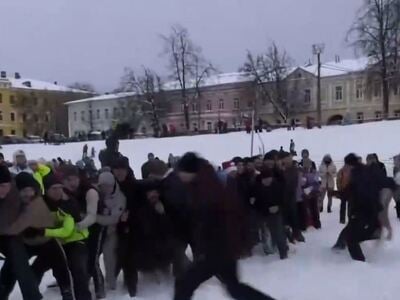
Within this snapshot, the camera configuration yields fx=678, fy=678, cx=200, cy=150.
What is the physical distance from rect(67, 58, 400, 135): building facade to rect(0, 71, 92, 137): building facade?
13526 mm

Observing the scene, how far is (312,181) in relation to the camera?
13906mm

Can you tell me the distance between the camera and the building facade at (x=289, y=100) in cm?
7112

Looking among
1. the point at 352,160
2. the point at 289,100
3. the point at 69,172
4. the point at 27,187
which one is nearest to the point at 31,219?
the point at 27,187

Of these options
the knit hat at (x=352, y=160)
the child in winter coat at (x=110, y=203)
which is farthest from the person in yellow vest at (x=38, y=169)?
the knit hat at (x=352, y=160)

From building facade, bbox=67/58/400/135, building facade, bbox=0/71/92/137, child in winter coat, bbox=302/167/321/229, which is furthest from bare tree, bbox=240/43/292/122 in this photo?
child in winter coat, bbox=302/167/321/229

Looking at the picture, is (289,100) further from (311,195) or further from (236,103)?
(311,195)

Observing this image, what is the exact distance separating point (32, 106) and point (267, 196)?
3343 inches

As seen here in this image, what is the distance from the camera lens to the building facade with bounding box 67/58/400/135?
233 feet

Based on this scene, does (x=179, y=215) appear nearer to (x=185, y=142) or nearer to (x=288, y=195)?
(x=288, y=195)

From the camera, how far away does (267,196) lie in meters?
10.1

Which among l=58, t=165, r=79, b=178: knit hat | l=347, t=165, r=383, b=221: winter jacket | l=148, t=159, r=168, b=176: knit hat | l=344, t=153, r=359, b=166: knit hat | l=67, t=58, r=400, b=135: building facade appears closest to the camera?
l=58, t=165, r=79, b=178: knit hat

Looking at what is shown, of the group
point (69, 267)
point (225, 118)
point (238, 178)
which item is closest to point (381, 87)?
point (225, 118)

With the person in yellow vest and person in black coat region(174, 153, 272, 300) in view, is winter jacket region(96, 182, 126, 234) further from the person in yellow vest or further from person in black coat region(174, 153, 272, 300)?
the person in yellow vest

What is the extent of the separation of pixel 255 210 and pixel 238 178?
0.57 metres
